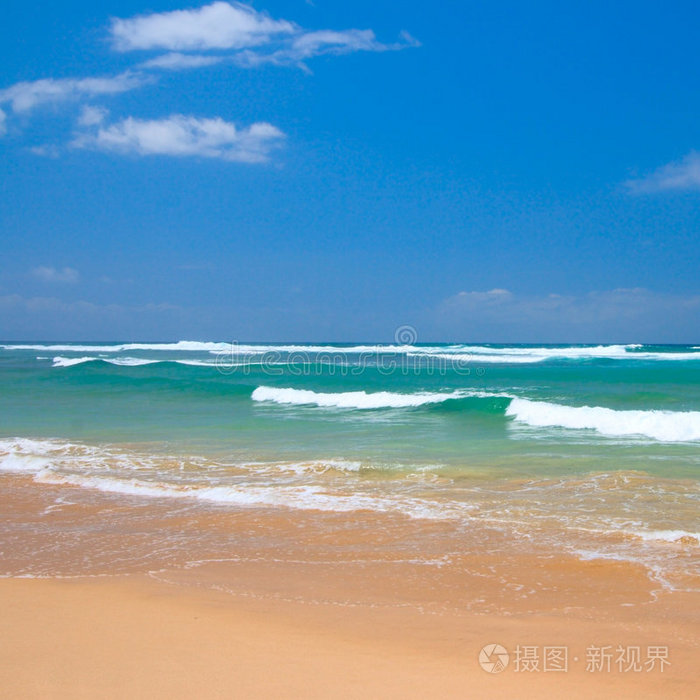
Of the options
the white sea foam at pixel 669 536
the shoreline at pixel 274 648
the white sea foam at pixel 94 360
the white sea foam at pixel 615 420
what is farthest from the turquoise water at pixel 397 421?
the white sea foam at pixel 94 360

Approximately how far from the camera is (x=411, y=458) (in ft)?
34.4

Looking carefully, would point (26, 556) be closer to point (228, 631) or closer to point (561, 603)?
point (228, 631)

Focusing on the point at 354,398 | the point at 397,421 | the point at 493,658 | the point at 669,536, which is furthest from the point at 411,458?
the point at 354,398

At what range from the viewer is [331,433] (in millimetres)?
13672

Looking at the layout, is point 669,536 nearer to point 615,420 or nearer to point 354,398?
point 615,420

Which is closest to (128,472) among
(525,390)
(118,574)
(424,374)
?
(118,574)

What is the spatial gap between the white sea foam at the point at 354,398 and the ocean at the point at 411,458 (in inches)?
3.5

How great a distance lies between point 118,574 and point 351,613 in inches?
80.1

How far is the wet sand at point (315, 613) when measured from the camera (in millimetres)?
3121

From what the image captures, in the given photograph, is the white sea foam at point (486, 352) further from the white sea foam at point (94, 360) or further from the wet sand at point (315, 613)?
the wet sand at point (315, 613)

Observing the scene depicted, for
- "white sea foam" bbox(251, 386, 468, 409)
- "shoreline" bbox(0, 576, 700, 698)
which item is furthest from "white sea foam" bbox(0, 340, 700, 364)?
"shoreline" bbox(0, 576, 700, 698)

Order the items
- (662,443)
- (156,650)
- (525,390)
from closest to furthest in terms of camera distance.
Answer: (156,650), (662,443), (525,390)

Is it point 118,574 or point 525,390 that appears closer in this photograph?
point 118,574

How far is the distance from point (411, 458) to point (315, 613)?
6.49 metres
